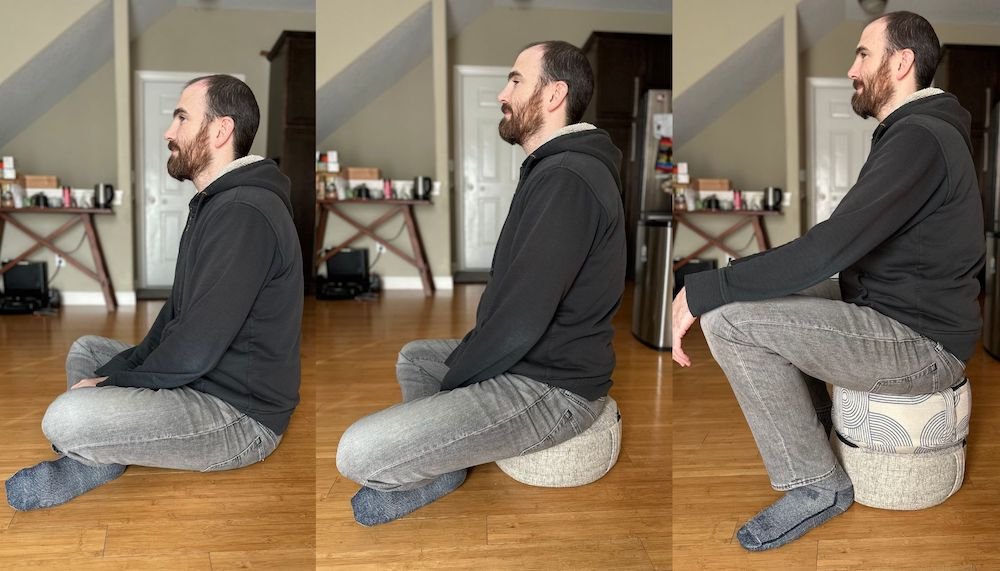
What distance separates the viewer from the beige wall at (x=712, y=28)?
3.01 metres

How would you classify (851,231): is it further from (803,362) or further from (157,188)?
(157,188)

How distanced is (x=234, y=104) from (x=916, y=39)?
1.55 m

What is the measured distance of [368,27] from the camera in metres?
1.87

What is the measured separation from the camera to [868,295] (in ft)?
5.91

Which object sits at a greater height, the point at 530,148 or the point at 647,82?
the point at 647,82

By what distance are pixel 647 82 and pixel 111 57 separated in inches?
160

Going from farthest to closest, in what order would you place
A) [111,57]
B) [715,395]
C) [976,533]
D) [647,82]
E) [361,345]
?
[647,82] → [111,57] → [361,345] → [715,395] → [976,533]

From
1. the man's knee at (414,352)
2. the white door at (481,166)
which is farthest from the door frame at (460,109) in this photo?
the man's knee at (414,352)

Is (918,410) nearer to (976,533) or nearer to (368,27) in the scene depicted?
(976,533)

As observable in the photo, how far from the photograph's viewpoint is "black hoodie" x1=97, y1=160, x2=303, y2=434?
5.73 feet

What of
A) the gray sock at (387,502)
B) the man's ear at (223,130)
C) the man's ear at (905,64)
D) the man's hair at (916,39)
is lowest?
the gray sock at (387,502)

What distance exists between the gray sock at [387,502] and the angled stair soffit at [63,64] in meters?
5.01

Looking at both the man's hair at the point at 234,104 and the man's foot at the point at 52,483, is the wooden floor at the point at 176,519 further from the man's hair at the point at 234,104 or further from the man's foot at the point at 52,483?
the man's hair at the point at 234,104

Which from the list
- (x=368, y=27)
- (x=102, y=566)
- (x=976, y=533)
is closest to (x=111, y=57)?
(x=368, y=27)
